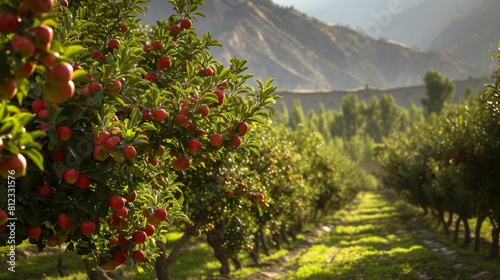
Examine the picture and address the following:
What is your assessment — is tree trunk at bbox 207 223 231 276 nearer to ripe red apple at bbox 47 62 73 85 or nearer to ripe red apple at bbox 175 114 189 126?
ripe red apple at bbox 175 114 189 126

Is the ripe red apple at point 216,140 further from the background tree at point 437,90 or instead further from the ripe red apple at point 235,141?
the background tree at point 437,90

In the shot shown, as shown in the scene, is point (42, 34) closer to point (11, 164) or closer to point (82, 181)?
point (11, 164)

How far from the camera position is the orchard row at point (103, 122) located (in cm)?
291

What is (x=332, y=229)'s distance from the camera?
41062 millimetres

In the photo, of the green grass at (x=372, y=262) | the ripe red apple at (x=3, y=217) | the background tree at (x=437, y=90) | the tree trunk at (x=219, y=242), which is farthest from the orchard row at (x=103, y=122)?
the background tree at (x=437, y=90)

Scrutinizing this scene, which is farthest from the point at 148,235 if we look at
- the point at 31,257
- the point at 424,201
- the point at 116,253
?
the point at 424,201

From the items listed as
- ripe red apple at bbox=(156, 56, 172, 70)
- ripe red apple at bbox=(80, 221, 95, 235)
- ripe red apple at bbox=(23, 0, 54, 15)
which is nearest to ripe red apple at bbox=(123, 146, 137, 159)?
ripe red apple at bbox=(80, 221, 95, 235)

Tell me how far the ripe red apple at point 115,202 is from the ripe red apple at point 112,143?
70 centimetres

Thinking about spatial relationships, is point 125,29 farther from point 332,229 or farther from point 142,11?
point 332,229

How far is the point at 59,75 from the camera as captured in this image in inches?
115

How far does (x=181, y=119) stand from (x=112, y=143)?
4.19ft

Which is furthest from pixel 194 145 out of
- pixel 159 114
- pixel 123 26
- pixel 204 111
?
pixel 123 26

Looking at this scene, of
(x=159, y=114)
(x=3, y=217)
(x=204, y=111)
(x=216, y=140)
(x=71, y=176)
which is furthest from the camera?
(x=216, y=140)

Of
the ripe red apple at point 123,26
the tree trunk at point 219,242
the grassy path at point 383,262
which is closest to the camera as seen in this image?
the ripe red apple at point 123,26
